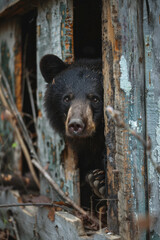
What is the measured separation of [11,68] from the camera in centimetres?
430

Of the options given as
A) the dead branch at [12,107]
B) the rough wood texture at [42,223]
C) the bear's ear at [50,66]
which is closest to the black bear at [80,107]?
the bear's ear at [50,66]

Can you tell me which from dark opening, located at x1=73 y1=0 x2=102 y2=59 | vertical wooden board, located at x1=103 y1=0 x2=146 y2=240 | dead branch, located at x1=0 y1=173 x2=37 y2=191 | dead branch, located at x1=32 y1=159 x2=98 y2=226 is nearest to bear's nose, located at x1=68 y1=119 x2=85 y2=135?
vertical wooden board, located at x1=103 y1=0 x2=146 y2=240

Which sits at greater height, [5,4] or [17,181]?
[5,4]

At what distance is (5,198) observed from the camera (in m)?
4.00

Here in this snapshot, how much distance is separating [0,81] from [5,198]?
1643mm

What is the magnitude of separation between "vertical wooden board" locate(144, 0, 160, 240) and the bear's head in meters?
0.76

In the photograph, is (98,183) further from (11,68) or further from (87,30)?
(87,30)

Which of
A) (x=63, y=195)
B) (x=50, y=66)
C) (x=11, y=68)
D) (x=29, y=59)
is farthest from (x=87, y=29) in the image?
(x=63, y=195)

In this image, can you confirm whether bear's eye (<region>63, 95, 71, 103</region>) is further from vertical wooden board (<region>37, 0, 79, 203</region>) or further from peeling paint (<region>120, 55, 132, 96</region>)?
peeling paint (<region>120, 55, 132, 96</region>)

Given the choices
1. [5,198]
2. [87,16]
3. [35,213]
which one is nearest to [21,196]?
[5,198]

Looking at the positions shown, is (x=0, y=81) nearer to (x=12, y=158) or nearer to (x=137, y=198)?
(x=12, y=158)

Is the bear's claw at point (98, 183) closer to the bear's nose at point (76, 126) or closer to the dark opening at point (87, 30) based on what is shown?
the bear's nose at point (76, 126)

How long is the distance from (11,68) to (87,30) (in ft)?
4.96

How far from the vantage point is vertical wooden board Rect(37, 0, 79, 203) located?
10.1 ft
